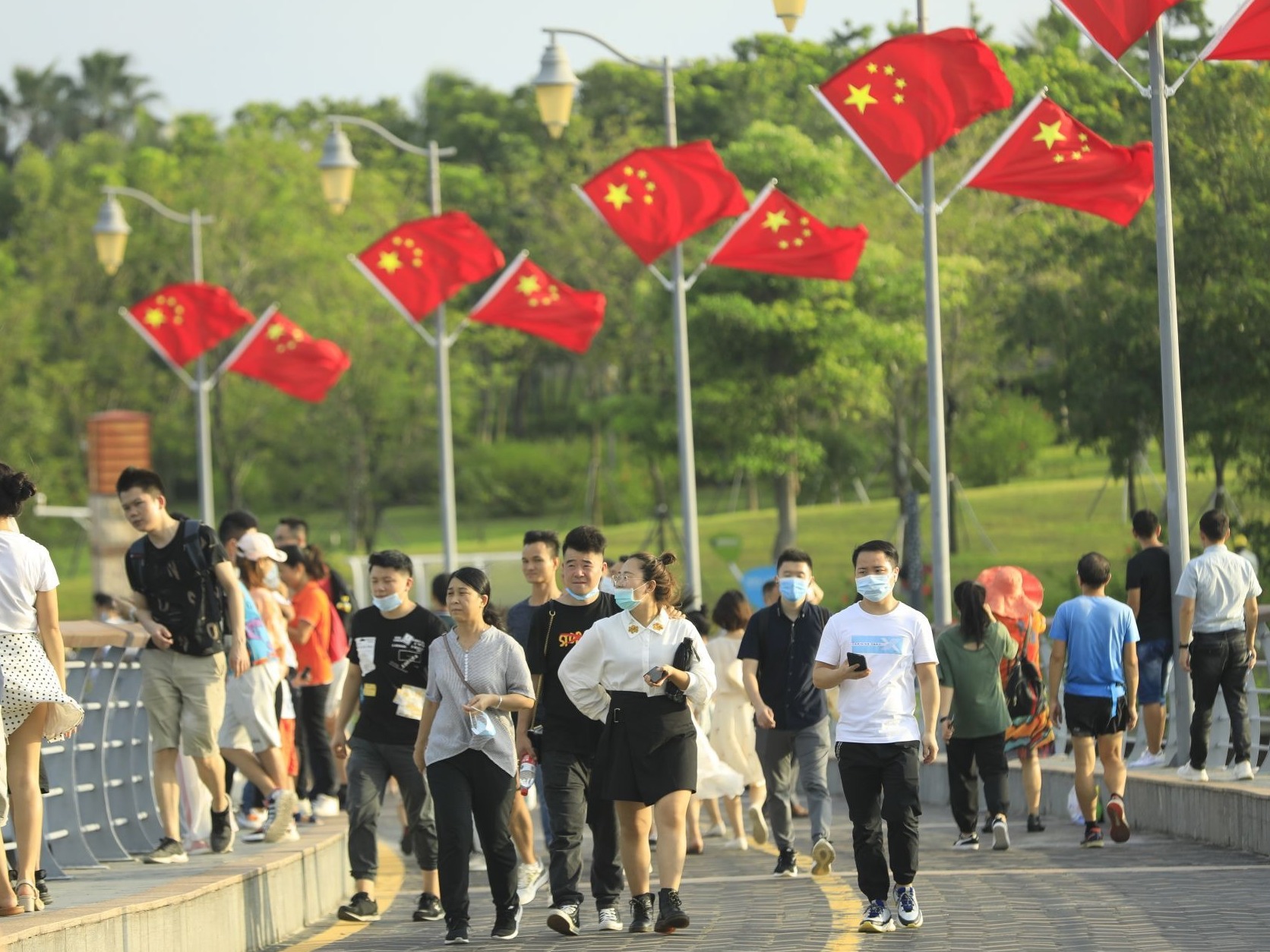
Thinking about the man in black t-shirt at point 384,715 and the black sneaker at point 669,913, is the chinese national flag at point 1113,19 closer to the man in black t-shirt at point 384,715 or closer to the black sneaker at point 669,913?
the man in black t-shirt at point 384,715

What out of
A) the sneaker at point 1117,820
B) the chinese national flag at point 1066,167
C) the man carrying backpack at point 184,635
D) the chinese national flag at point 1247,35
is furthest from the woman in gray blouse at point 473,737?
the chinese national flag at point 1066,167

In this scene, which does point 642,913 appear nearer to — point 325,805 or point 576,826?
point 576,826

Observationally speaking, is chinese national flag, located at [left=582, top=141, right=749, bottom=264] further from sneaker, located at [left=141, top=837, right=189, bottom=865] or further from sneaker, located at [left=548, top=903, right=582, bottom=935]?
sneaker, located at [left=548, top=903, right=582, bottom=935]

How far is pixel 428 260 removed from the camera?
2916 cm

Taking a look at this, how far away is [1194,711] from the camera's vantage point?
45.8 ft

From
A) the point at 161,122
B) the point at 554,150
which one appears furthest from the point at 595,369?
the point at 161,122

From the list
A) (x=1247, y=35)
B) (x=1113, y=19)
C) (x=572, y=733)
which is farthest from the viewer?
(x=1113, y=19)

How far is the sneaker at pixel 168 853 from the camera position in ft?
36.9

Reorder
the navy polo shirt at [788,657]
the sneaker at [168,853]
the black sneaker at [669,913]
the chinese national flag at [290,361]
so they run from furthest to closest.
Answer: the chinese national flag at [290,361] → the navy polo shirt at [788,657] → the sneaker at [168,853] → the black sneaker at [669,913]

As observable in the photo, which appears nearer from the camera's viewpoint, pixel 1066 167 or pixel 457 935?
pixel 457 935

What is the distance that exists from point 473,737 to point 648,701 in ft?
2.83

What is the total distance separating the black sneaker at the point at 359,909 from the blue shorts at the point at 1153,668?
6.50 metres

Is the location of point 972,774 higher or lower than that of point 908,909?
higher

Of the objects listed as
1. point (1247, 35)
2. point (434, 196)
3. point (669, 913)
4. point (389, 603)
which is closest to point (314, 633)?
point (389, 603)
